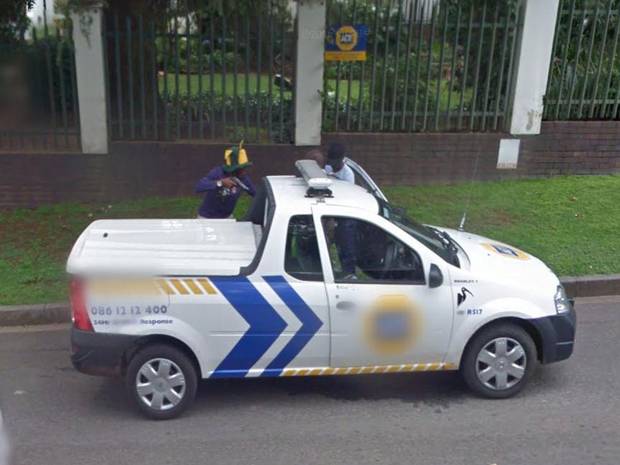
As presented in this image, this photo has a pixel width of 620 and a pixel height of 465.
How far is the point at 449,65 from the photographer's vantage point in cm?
936

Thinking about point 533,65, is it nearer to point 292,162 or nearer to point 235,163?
point 292,162

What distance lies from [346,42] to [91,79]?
3535mm

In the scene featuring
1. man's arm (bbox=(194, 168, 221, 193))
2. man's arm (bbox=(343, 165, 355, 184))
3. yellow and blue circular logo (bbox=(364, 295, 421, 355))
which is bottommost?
yellow and blue circular logo (bbox=(364, 295, 421, 355))

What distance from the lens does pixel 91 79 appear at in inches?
329

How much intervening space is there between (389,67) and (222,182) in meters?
4.37

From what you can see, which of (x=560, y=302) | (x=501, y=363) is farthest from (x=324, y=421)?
(x=560, y=302)

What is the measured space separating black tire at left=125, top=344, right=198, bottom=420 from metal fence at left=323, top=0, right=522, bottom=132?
5.68 m

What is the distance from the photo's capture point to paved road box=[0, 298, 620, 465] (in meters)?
3.83

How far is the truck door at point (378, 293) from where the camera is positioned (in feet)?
13.8

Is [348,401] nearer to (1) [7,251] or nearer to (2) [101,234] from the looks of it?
(2) [101,234]

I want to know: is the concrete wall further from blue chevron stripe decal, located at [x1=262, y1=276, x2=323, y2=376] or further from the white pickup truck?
blue chevron stripe decal, located at [x1=262, y1=276, x2=323, y2=376]

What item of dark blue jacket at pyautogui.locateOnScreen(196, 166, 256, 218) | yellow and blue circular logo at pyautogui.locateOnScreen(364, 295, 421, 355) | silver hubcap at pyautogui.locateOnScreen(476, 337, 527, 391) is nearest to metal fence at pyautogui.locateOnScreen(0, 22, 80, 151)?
dark blue jacket at pyautogui.locateOnScreen(196, 166, 256, 218)

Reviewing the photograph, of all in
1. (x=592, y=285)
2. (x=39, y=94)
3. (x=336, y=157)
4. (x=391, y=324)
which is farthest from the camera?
(x=39, y=94)

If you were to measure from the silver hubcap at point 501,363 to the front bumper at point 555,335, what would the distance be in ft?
0.59
